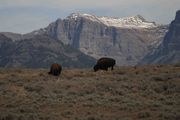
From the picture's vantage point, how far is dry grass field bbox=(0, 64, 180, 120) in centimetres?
2252

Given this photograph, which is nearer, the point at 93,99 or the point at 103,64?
the point at 93,99

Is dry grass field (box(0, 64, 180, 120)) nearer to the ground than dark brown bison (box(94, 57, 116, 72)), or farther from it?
nearer to the ground

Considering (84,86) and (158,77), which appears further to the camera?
(158,77)

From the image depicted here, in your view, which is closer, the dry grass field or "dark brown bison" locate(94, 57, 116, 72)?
the dry grass field

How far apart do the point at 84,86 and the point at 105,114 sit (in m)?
8.60

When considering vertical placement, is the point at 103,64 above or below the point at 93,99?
above

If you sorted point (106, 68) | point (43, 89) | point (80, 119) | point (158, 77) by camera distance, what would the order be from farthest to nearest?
point (106, 68)
point (158, 77)
point (43, 89)
point (80, 119)

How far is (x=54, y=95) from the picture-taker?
28.7 m

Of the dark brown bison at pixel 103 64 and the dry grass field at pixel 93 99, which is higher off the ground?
the dark brown bison at pixel 103 64

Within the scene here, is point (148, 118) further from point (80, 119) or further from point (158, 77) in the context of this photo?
point (158, 77)

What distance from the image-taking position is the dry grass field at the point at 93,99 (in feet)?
73.9

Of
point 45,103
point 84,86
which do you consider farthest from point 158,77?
point 45,103

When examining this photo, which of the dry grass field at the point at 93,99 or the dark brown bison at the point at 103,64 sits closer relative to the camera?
the dry grass field at the point at 93,99

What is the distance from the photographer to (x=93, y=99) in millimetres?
27109
